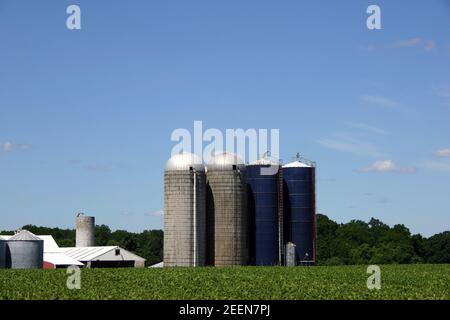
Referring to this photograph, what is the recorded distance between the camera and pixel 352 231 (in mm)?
162750

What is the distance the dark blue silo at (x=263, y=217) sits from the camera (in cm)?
7881

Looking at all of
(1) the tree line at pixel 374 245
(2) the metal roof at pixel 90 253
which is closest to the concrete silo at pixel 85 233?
(2) the metal roof at pixel 90 253

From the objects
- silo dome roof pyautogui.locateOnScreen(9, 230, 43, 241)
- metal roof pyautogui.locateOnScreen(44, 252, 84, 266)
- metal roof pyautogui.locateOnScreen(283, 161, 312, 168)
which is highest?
metal roof pyautogui.locateOnScreen(283, 161, 312, 168)

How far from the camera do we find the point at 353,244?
153250mm

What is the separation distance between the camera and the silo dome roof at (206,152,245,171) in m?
77.8

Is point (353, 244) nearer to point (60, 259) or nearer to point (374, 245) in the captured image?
point (374, 245)

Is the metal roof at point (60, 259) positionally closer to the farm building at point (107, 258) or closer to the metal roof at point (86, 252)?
the metal roof at point (86, 252)

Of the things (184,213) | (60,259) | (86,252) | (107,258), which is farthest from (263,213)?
(86,252)

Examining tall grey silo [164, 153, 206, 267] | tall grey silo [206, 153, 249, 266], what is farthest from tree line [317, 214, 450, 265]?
tall grey silo [164, 153, 206, 267]

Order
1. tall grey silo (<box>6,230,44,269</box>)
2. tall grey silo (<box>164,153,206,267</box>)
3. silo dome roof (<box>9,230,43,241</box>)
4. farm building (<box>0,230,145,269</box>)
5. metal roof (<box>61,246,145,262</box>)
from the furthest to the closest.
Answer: metal roof (<box>61,246,145,262</box>)
farm building (<box>0,230,145,269</box>)
silo dome roof (<box>9,230,43,241</box>)
tall grey silo (<box>6,230,44,269</box>)
tall grey silo (<box>164,153,206,267</box>)

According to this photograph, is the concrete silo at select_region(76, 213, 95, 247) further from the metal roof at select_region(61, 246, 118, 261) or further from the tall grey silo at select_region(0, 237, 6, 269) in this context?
the tall grey silo at select_region(0, 237, 6, 269)

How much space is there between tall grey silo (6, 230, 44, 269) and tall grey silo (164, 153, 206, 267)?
1470cm

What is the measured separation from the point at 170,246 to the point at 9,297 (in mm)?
42023

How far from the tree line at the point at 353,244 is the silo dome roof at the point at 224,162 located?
52.5 meters
